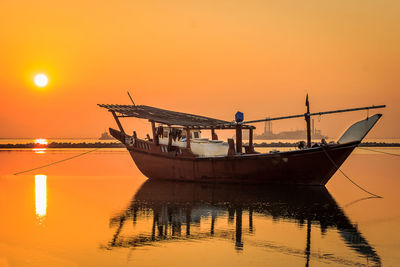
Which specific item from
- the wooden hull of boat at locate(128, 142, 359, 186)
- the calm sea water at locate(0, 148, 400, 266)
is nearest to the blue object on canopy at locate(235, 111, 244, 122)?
the wooden hull of boat at locate(128, 142, 359, 186)

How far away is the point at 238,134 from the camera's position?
88.3 feet

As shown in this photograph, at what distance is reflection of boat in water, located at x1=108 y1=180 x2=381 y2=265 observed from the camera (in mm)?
12297

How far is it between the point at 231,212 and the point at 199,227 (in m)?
3.27

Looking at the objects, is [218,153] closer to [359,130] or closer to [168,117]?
[168,117]

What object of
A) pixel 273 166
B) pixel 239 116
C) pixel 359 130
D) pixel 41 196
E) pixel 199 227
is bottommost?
pixel 199 227

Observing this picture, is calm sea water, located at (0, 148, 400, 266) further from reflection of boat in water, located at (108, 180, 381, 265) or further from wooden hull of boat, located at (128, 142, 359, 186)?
wooden hull of boat, located at (128, 142, 359, 186)

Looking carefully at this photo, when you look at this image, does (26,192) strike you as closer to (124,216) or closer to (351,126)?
(124,216)

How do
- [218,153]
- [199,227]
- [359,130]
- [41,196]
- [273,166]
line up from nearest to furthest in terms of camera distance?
[199,227] < [41,196] < [359,130] < [273,166] < [218,153]

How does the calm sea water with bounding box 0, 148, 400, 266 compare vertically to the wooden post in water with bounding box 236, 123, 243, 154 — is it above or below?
below

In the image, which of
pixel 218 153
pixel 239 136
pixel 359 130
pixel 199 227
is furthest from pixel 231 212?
pixel 218 153

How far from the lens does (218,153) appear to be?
28422mm

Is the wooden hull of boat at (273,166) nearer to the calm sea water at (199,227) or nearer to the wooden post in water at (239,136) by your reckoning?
the calm sea water at (199,227)

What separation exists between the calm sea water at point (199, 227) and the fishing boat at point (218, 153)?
931 millimetres

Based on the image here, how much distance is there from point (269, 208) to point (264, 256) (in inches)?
297
